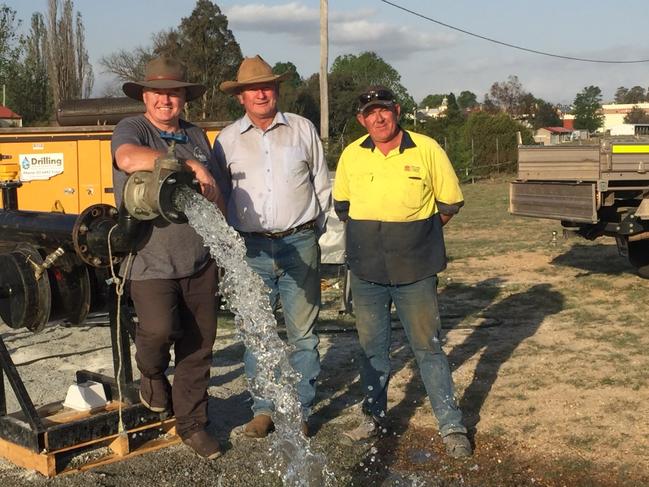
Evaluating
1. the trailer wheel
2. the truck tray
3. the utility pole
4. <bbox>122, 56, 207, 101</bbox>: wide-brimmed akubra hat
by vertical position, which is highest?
the utility pole

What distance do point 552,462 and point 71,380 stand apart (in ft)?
11.2

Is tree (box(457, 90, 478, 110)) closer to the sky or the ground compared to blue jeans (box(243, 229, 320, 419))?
closer to the sky

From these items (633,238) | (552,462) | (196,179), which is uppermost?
(196,179)

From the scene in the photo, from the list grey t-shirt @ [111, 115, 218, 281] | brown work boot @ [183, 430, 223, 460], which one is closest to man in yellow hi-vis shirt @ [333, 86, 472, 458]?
brown work boot @ [183, 430, 223, 460]

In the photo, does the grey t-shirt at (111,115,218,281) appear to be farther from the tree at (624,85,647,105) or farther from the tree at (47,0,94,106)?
the tree at (624,85,647,105)

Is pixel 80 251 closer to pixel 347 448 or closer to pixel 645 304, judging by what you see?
pixel 347 448

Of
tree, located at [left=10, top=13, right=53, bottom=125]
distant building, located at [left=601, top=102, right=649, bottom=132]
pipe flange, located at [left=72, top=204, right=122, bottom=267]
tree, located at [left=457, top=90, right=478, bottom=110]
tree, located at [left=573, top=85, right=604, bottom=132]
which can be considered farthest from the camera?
tree, located at [left=457, top=90, right=478, bottom=110]

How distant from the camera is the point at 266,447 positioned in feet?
15.8

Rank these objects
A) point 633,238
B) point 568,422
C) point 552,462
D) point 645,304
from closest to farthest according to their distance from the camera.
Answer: point 552,462 → point 568,422 → point 645,304 → point 633,238

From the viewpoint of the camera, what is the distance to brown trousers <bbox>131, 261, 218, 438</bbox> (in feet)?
14.3

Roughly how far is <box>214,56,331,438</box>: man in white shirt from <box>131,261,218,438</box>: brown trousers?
0.42m

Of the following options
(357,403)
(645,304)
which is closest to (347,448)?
(357,403)

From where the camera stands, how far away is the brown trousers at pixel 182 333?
14.3 feet

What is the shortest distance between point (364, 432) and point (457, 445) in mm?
547
